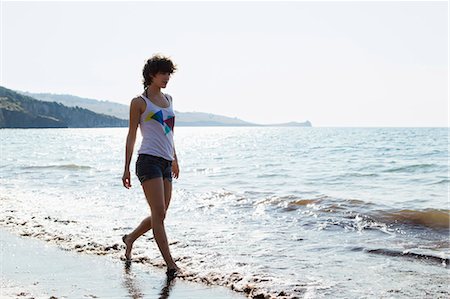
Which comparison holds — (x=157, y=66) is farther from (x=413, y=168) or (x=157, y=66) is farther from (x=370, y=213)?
(x=413, y=168)

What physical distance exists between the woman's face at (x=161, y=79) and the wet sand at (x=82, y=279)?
1.96m

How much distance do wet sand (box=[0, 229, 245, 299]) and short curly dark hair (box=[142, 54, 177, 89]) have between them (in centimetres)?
201

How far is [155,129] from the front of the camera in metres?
5.27

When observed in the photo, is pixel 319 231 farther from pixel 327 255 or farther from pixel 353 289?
pixel 353 289

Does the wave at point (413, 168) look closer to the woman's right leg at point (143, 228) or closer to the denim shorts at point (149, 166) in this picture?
the woman's right leg at point (143, 228)

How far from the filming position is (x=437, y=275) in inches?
232

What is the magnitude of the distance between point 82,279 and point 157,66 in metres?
2.23

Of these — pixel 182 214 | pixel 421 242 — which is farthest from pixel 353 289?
pixel 182 214

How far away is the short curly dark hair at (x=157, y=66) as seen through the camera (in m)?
5.22

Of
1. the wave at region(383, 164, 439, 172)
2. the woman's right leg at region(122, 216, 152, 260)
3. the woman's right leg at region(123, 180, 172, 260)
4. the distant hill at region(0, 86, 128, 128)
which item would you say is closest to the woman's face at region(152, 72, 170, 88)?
the woman's right leg at region(123, 180, 172, 260)

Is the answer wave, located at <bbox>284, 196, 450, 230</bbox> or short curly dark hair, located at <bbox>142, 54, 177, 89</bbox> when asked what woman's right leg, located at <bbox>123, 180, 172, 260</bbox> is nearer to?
short curly dark hair, located at <bbox>142, 54, 177, 89</bbox>

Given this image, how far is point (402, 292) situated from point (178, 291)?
7.12 ft

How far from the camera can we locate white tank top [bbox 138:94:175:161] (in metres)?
5.23

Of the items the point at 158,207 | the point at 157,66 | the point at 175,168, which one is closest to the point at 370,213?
the point at 175,168
